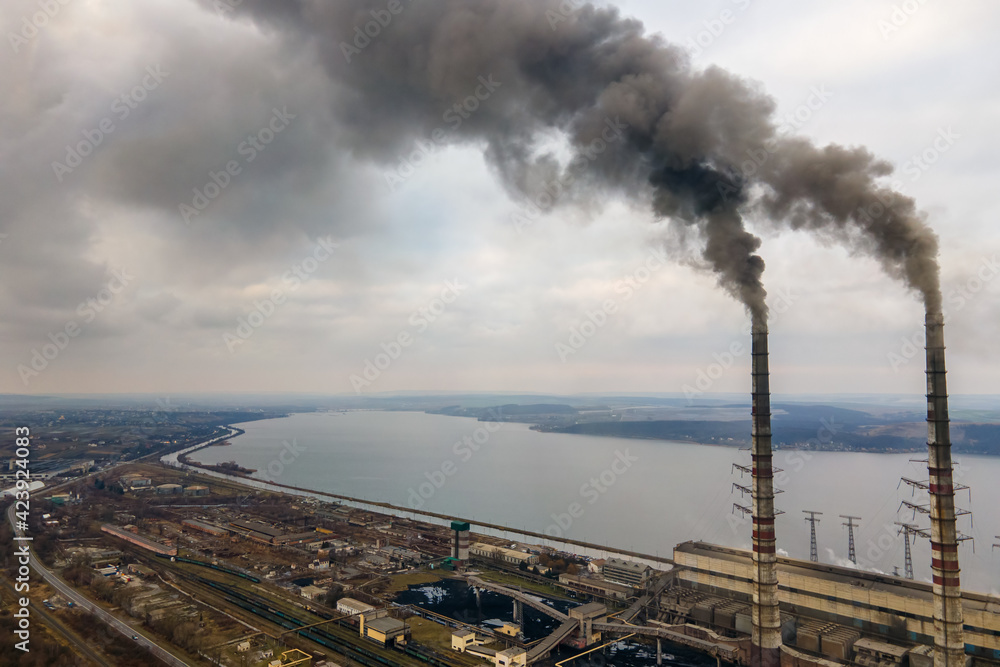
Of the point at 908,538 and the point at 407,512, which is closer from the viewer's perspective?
the point at 908,538

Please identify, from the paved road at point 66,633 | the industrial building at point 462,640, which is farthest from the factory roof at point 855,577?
the paved road at point 66,633

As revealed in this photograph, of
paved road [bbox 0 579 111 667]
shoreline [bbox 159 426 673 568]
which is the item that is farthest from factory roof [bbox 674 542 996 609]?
paved road [bbox 0 579 111 667]

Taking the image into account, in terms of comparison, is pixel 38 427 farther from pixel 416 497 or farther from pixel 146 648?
pixel 146 648

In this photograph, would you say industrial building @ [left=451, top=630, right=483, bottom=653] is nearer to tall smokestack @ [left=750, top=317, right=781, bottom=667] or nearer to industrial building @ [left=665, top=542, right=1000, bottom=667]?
industrial building @ [left=665, top=542, right=1000, bottom=667]

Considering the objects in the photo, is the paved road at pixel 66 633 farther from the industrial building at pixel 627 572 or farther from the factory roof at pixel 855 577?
the factory roof at pixel 855 577

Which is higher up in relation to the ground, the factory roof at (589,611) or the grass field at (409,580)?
the factory roof at (589,611)

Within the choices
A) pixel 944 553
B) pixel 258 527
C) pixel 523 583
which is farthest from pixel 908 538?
pixel 258 527

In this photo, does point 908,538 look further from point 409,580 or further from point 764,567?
point 409,580
